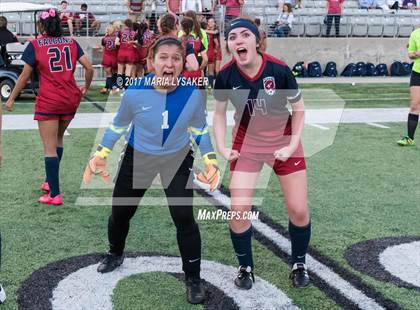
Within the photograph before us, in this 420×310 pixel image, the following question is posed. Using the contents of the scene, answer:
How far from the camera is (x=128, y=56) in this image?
14914 mm

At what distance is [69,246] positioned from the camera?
15.3ft

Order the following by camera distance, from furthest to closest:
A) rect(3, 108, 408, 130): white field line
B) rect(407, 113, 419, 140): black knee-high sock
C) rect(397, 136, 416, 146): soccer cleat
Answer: rect(3, 108, 408, 130): white field line
rect(397, 136, 416, 146): soccer cleat
rect(407, 113, 419, 140): black knee-high sock

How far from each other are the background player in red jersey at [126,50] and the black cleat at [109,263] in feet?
35.8

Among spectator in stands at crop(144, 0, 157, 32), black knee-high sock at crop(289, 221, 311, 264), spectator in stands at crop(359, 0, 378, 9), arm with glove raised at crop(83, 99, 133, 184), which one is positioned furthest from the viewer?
spectator in stands at crop(359, 0, 378, 9)

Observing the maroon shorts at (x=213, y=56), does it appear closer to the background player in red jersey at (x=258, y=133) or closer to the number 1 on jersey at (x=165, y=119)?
the background player in red jersey at (x=258, y=133)

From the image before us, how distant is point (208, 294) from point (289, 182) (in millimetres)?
880

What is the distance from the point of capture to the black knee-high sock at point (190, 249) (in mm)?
3725

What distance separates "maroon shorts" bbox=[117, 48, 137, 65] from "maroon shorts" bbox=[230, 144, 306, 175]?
11380 millimetres

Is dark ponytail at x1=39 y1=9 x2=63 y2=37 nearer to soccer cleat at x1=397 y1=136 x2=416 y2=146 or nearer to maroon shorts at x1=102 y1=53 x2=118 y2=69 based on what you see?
soccer cleat at x1=397 y1=136 x2=416 y2=146

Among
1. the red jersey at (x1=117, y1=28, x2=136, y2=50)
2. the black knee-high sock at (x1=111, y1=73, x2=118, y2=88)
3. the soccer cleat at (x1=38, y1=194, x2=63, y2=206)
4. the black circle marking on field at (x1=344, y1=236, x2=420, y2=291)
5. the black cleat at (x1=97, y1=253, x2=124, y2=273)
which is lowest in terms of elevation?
the black knee-high sock at (x1=111, y1=73, x2=118, y2=88)

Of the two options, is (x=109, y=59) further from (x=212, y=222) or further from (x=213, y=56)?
(x=212, y=222)

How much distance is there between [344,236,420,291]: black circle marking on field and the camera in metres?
4.10

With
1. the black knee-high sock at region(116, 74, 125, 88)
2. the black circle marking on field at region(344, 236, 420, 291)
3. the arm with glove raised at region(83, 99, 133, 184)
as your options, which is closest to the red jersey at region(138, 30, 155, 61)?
the black knee-high sock at region(116, 74, 125, 88)

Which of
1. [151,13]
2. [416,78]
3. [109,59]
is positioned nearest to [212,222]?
[416,78]
